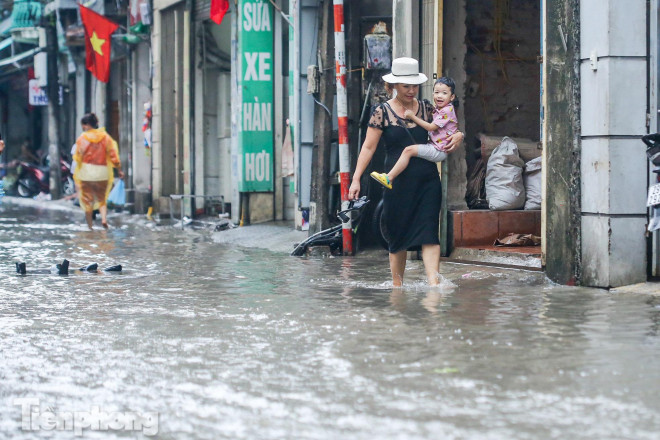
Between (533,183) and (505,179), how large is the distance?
359 mm

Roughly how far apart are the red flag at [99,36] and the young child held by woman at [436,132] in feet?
50.4

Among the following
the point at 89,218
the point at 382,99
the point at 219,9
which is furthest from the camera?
the point at 89,218

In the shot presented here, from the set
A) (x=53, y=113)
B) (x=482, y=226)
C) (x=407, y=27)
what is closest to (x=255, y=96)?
(x=407, y=27)

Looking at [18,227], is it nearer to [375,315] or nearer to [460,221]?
[460,221]

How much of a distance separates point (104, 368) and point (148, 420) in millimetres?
1089

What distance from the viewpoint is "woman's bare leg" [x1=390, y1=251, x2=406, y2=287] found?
8.37 m

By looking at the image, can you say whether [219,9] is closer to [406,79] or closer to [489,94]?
[489,94]

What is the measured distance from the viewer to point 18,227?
17594 mm

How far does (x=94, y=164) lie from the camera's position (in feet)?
58.5

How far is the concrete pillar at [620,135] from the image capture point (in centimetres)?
812

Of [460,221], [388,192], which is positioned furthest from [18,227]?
[388,192]

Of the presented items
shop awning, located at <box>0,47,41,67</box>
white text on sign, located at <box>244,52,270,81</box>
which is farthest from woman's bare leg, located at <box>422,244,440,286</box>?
shop awning, located at <box>0,47,41,67</box>

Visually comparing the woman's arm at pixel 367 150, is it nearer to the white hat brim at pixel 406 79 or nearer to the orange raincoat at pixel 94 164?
the white hat brim at pixel 406 79

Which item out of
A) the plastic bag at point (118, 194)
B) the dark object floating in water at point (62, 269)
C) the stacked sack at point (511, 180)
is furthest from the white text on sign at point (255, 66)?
the plastic bag at point (118, 194)
